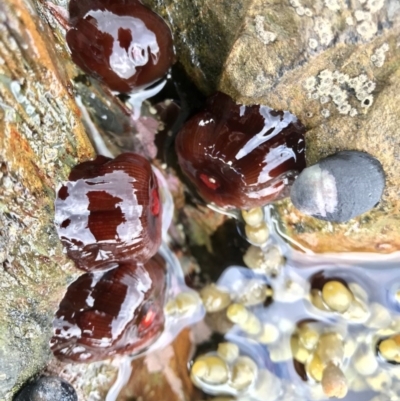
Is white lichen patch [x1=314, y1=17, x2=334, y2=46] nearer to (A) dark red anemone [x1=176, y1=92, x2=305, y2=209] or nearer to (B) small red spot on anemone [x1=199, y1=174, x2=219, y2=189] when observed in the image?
(A) dark red anemone [x1=176, y1=92, x2=305, y2=209]

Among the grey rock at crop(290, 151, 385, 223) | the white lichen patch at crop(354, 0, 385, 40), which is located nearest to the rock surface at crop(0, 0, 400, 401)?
the white lichen patch at crop(354, 0, 385, 40)

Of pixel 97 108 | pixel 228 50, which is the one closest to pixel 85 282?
pixel 97 108

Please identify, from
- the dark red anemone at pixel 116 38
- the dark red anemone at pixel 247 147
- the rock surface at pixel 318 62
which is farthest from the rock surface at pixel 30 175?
the rock surface at pixel 318 62

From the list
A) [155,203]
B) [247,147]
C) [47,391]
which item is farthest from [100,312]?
[247,147]

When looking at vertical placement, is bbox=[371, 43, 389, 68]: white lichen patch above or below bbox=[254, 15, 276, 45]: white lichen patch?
below

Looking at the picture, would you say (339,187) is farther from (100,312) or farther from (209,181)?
(100,312)

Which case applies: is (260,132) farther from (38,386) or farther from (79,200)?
(38,386)

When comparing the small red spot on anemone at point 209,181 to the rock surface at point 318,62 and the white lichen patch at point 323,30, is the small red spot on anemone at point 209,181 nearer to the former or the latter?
the rock surface at point 318,62

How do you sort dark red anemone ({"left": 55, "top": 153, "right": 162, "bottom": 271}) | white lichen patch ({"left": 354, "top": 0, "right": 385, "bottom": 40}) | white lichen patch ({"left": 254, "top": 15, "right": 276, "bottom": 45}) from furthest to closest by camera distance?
dark red anemone ({"left": 55, "top": 153, "right": 162, "bottom": 271}) < white lichen patch ({"left": 254, "top": 15, "right": 276, "bottom": 45}) < white lichen patch ({"left": 354, "top": 0, "right": 385, "bottom": 40})
